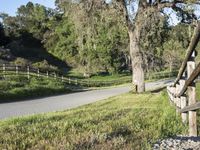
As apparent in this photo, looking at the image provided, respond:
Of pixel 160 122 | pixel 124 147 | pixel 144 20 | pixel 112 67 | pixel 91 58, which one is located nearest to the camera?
pixel 124 147

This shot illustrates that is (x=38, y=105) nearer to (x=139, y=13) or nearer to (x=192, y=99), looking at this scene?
(x=139, y=13)

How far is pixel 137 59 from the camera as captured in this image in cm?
3525

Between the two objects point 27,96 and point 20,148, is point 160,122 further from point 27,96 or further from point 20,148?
point 27,96

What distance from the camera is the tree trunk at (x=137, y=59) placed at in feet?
112

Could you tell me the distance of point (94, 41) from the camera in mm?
33719

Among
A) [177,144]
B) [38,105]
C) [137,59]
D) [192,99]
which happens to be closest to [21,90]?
[137,59]

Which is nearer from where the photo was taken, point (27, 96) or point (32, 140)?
point (32, 140)

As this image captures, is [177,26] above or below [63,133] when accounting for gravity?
above

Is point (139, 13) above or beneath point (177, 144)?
above

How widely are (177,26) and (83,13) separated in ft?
23.1

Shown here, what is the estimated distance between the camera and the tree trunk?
Result: 112 feet

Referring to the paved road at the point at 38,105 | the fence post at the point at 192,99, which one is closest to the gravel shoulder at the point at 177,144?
the fence post at the point at 192,99

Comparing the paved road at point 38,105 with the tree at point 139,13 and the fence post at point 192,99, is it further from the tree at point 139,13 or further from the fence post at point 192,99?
the fence post at point 192,99

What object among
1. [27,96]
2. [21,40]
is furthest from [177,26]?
[21,40]
